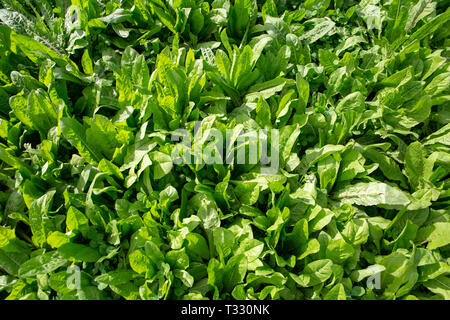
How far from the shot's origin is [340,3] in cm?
269

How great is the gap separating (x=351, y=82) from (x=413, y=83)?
391mm

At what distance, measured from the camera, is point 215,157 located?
1.78m

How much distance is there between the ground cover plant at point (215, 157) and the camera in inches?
64.2

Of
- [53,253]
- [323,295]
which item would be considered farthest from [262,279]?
[53,253]

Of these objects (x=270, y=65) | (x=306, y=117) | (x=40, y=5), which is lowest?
(x=306, y=117)

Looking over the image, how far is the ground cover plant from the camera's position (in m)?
1.63

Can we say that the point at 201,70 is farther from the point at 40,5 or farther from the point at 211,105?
the point at 40,5

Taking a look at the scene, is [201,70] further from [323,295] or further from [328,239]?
[323,295]

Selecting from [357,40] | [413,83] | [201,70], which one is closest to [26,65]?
[201,70]

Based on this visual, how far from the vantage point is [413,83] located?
2217mm

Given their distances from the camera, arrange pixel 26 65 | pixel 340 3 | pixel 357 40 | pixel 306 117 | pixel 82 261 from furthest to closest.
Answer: pixel 340 3 → pixel 357 40 → pixel 26 65 → pixel 306 117 → pixel 82 261

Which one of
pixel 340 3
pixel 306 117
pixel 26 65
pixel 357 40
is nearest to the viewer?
pixel 306 117

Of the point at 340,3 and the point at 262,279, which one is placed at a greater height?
the point at 340,3

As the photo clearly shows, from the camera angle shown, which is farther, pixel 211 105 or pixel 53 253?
pixel 211 105
